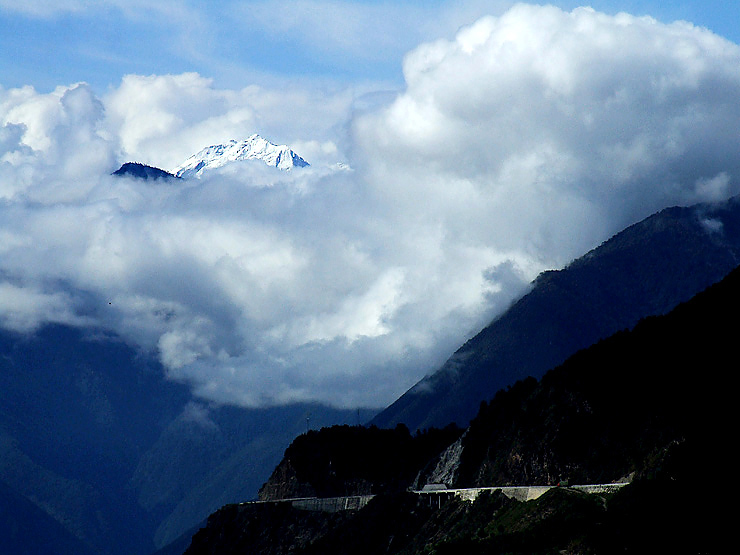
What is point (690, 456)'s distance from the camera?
194375 millimetres

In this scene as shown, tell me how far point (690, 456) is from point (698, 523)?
1792 cm

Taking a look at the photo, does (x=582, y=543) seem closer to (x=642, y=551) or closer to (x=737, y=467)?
(x=642, y=551)

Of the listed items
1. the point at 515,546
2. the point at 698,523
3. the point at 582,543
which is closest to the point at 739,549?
the point at 698,523

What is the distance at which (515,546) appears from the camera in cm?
19900

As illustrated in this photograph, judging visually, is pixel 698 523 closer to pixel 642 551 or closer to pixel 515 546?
pixel 642 551

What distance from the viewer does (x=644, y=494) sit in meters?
188

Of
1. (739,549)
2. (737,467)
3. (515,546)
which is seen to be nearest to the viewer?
(739,549)

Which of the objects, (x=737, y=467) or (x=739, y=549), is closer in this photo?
(x=739, y=549)

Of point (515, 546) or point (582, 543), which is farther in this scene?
point (515, 546)

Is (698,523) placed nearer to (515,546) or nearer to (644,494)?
(644,494)

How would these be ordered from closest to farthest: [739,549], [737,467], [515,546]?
[739,549], [737,467], [515,546]

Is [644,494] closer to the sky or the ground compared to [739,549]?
closer to the sky

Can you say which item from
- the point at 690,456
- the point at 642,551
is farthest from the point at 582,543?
the point at 690,456

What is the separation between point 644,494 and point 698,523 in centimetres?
1122
